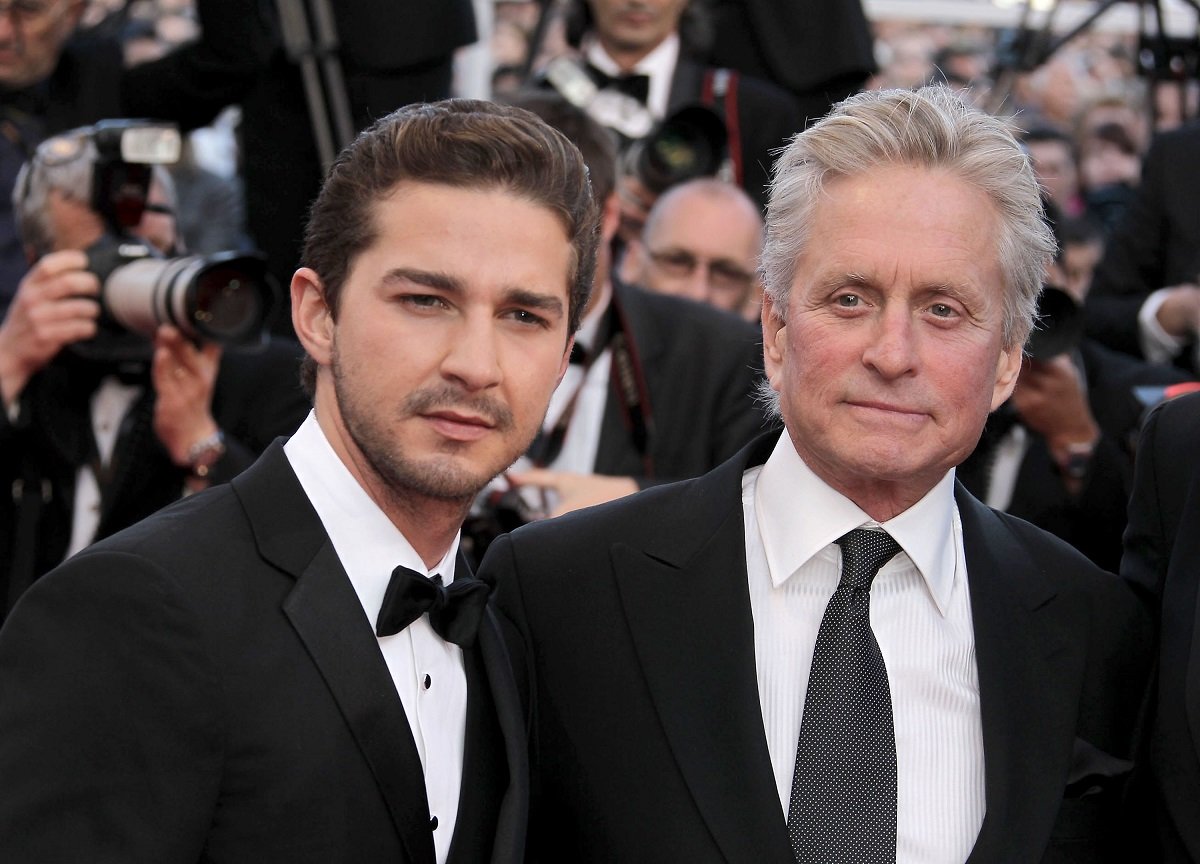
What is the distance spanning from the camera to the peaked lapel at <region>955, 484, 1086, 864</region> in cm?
218

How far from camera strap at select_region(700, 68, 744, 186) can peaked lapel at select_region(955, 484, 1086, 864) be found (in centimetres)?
225

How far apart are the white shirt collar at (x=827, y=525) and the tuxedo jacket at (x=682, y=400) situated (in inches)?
44.1

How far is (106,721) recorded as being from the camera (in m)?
1.79

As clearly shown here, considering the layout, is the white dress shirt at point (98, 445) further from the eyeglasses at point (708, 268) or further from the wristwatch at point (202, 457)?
the eyeglasses at point (708, 268)

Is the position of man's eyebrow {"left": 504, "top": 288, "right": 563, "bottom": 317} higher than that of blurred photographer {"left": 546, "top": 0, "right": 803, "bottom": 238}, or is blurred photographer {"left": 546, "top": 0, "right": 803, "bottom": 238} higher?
man's eyebrow {"left": 504, "top": 288, "right": 563, "bottom": 317}

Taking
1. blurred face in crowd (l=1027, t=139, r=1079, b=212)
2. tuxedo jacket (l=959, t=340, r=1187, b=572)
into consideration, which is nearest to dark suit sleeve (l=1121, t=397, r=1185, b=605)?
tuxedo jacket (l=959, t=340, r=1187, b=572)

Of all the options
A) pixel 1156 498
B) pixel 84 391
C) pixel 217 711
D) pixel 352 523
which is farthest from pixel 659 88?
pixel 217 711

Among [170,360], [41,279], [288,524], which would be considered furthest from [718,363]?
[288,524]

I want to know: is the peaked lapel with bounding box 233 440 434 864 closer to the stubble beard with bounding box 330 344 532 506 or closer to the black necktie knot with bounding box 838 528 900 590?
the stubble beard with bounding box 330 344 532 506

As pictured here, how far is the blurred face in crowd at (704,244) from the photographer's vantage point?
14.1 feet

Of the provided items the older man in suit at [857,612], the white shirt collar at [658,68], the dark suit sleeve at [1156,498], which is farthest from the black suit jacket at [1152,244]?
the older man in suit at [857,612]

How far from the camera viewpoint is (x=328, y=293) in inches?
86.7

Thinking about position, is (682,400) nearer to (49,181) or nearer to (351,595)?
(49,181)

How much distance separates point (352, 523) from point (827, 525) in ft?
2.09
